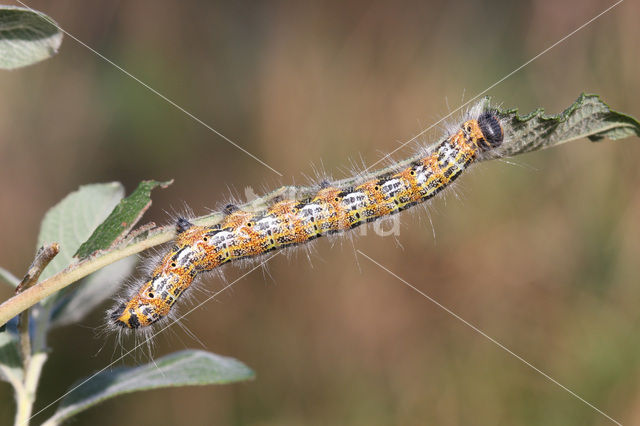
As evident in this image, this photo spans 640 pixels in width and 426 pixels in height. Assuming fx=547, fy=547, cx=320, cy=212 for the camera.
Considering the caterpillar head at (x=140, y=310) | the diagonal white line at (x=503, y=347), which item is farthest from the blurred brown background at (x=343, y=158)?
the caterpillar head at (x=140, y=310)

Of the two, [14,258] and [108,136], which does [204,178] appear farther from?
[14,258]

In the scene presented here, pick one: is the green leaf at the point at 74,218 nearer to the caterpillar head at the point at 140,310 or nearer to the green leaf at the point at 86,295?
the green leaf at the point at 86,295

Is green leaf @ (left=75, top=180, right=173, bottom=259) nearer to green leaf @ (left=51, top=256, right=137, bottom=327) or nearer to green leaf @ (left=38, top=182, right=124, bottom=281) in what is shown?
green leaf @ (left=38, top=182, right=124, bottom=281)

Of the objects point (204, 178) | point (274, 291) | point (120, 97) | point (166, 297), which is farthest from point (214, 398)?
point (166, 297)

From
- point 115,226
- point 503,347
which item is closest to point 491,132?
point 115,226

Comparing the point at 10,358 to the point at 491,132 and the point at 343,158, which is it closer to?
the point at 491,132

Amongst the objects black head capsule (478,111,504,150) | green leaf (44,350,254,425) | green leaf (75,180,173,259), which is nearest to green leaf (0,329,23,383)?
green leaf (44,350,254,425)
